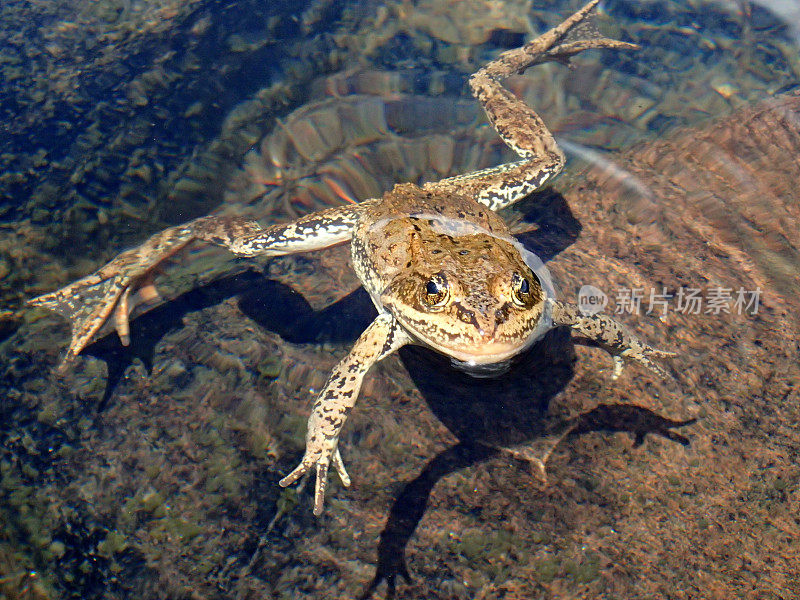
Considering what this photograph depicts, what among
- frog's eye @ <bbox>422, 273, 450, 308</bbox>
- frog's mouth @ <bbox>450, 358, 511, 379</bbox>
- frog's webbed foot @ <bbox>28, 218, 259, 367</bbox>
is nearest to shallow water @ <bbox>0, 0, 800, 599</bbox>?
frog's mouth @ <bbox>450, 358, 511, 379</bbox>

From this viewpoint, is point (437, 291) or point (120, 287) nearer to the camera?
point (437, 291)

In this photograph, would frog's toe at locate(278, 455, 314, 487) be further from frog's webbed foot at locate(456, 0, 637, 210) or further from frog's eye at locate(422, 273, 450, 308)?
frog's webbed foot at locate(456, 0, 637, 210)

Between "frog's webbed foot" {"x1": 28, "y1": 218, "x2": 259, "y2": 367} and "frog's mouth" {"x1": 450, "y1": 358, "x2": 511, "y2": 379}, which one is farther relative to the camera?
"frog's webbed foot" {"x1": 28, "y1": 218, "x2": 259, "y2": 367}

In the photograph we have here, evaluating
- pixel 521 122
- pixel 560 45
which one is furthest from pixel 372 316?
pixel 560 45

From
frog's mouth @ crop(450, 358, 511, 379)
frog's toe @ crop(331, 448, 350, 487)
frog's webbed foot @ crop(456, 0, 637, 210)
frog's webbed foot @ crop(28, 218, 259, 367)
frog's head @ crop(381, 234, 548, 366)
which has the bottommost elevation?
frog's toe @ crop(331, 448, 350, 487)

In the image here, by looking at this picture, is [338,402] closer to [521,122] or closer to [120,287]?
[120,287]

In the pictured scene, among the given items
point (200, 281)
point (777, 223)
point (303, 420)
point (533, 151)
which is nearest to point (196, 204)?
point (200, 281)
